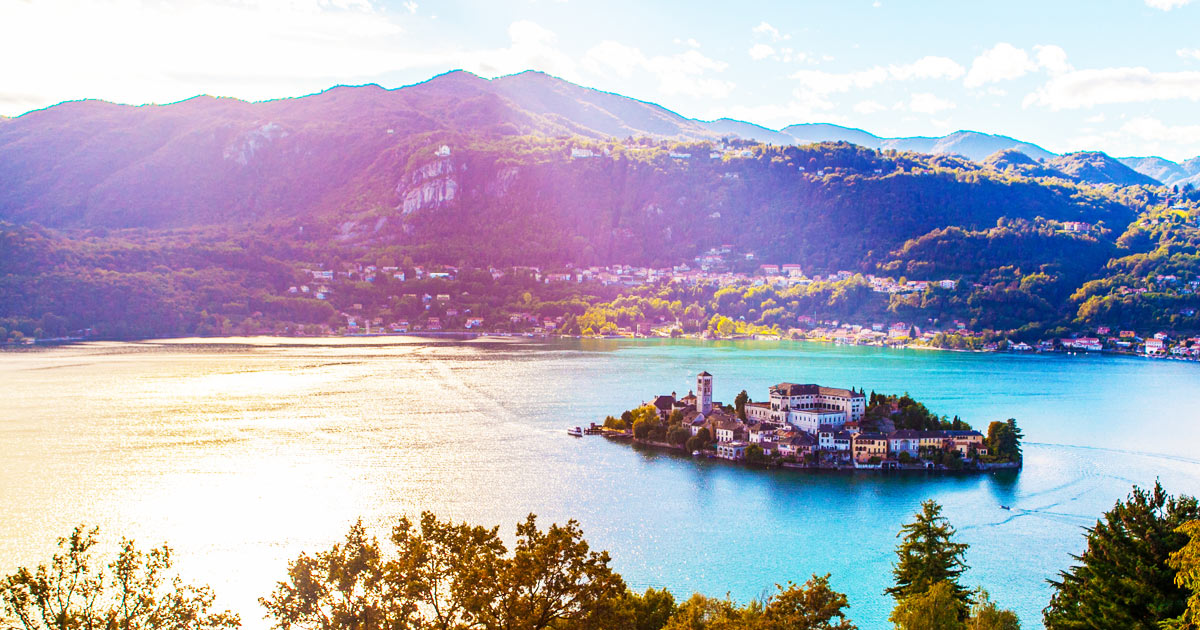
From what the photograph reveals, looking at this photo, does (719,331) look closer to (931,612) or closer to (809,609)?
(931,612)

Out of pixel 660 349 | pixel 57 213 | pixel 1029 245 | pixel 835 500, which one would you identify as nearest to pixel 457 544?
pixel 835 500

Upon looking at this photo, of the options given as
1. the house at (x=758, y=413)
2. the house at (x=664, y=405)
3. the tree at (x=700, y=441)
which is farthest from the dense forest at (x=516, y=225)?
the tree at (x=700, y=441)

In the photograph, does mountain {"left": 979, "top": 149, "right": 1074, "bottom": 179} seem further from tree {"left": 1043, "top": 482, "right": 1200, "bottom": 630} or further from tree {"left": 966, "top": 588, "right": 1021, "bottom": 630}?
tree {"left": 1043, "top": 482, "right": 1200, "bottom": 630}

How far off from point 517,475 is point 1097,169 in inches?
4794

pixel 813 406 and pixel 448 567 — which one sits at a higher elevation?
pixel 448 567

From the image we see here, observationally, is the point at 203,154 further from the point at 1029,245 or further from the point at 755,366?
the point at 1029,245

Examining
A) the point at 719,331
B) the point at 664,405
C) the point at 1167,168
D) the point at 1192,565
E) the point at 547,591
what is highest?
the point at 1167,168

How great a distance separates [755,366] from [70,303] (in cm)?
4591

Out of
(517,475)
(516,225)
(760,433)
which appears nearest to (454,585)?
(517,475)

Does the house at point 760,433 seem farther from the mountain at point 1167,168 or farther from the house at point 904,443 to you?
the mountain at point 1167,168

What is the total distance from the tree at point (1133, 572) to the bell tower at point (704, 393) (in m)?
Result: 17.3

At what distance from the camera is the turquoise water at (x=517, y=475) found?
1556 centimetres

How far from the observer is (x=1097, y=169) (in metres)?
119

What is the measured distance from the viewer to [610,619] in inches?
279
